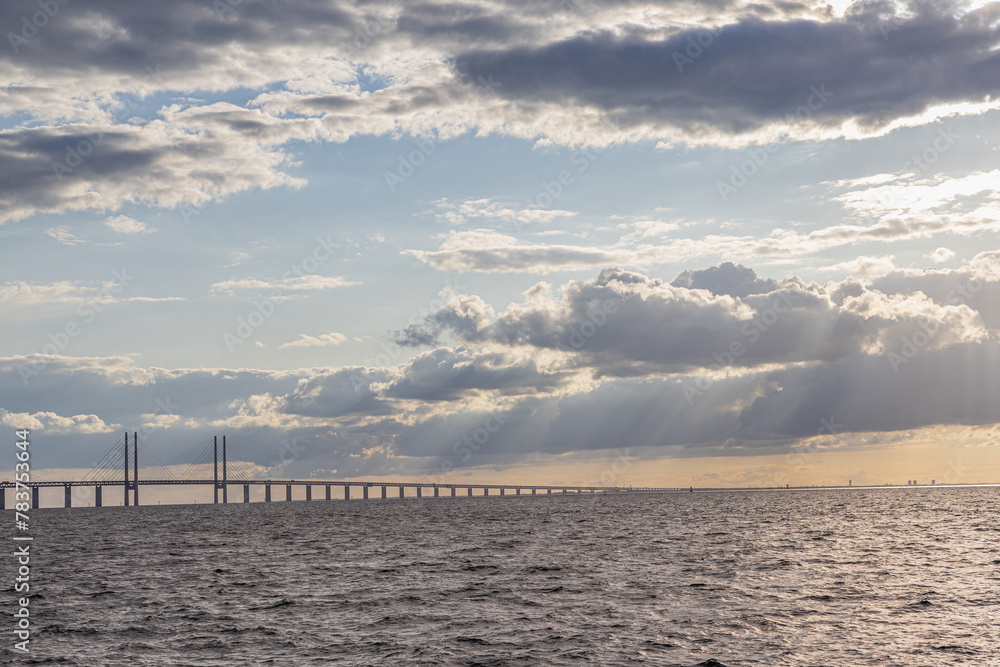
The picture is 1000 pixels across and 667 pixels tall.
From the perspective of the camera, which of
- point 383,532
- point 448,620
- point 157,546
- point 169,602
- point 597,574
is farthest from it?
point 383,532

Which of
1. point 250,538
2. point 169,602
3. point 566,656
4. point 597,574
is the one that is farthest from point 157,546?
point 566,656

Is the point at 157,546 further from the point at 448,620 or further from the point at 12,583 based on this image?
the point at 448,620

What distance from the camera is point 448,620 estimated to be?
38.2 metres

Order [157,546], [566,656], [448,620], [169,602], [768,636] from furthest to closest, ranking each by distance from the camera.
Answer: [157,546] < [169,602] < [448,620] < [768,636] < [566,656]

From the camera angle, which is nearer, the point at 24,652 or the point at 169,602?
the point at 24,652

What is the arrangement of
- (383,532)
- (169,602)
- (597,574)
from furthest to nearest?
(383,532), (597,574), (169,602)

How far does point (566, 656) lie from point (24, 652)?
20.3 meters

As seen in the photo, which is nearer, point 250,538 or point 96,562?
point 96,562

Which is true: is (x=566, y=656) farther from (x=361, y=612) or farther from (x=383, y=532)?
(x=383, y=532)

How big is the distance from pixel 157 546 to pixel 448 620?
67.3 metres

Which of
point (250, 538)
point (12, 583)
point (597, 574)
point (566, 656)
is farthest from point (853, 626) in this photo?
point (250, 538)

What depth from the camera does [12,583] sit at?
56.6 metres

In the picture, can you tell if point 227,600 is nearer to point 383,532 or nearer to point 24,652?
point 24,652

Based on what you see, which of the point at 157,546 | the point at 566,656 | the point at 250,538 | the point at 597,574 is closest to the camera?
the point at 566,656
